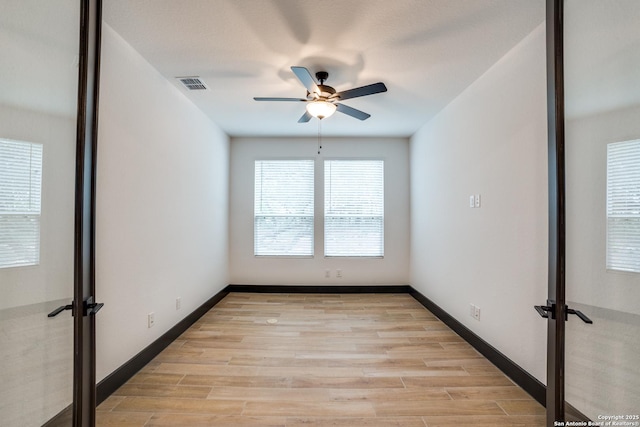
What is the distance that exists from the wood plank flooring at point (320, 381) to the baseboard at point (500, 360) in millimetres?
54

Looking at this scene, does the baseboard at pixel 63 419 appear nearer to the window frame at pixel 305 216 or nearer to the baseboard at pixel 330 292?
the baseboard at pixel 330 292

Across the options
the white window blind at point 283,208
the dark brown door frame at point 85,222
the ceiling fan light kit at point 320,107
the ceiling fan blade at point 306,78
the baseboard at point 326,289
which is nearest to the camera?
the dark brown door frame at point 85,222

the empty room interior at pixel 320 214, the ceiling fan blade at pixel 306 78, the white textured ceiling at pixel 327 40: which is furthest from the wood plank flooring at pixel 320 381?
the white textured ceiling at pixel 327 40

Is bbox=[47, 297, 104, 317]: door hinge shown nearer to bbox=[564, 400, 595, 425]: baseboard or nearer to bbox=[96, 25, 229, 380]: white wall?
bbox=[96, 25, 229, 380]: white wall

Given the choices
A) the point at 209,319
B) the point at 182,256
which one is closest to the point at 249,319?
the point at 209,319

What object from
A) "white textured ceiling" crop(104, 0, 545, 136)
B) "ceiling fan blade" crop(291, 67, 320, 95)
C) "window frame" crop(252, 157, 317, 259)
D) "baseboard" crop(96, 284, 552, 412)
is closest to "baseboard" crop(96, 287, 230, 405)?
"baseboard" crop(96, 284, 552, 412)

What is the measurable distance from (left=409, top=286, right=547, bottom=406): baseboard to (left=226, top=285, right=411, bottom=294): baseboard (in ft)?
3.72

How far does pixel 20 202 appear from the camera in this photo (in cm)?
113

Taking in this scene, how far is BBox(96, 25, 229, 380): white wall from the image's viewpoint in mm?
1948

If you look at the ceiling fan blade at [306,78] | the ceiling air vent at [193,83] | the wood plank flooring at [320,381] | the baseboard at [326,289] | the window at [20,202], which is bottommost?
the wood plank flooring at [320,381]

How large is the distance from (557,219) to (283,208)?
3.93 m

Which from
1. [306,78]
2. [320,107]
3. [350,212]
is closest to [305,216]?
[350,212]

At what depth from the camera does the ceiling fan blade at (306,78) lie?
2.07 metres

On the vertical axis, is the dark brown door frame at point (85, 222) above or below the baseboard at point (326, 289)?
above
